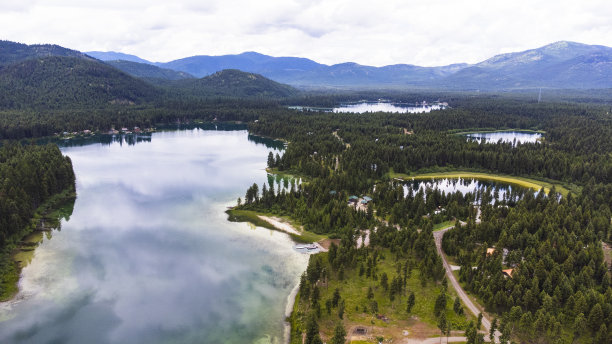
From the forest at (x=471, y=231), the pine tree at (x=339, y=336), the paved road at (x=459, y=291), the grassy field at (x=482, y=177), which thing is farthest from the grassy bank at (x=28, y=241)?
the grassy field at (x=482, y=177)

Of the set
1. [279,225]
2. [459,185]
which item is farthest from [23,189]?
[459,185]

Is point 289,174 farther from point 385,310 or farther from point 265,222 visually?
point 385,310

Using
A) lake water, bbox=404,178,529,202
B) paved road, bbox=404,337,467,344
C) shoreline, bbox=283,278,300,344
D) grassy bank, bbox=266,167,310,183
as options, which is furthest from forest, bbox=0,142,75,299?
lake water, bbox=404,178,529,202

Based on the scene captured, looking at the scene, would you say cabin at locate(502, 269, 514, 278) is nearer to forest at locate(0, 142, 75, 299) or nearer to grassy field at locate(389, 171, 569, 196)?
grassy field at locate(389, 171, 569, 196)

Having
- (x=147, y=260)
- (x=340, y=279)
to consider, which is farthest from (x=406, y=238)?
(x=147, y=260)

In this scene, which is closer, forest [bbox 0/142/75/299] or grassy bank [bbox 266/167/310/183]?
forest [bbox 0/142/75/299]

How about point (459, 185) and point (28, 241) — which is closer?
point (28, 241)

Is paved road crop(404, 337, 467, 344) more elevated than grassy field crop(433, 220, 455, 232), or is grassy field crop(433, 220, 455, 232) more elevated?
grassy field crop(433, 220, 455, 232)
